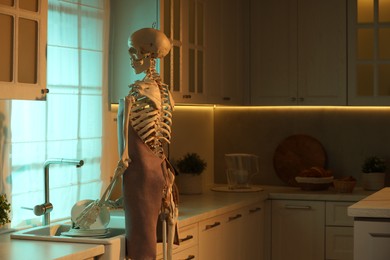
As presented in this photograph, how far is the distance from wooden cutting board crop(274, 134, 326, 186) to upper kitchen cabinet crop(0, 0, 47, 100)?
2982 mm

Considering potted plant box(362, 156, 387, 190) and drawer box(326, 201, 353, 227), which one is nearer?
drawer box(326, 201, 353, 227)

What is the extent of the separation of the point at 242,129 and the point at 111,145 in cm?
179

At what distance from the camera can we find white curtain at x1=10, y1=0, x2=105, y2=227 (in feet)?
12.0

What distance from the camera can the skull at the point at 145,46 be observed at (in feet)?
11.3

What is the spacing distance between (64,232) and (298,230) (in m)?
2.12

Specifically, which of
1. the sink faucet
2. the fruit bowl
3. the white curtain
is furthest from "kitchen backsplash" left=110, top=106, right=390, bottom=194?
the sink faucet

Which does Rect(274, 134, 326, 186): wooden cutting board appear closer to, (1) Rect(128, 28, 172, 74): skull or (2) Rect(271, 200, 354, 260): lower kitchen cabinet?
(2) Rect(271, 200, 354, 260): lower kitchen cabinet

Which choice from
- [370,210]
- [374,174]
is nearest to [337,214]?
[374,174]

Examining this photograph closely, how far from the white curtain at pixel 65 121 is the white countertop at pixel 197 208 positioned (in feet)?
1.24

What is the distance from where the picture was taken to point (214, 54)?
5.18m

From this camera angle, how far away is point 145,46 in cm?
344

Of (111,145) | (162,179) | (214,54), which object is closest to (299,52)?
(214,54)


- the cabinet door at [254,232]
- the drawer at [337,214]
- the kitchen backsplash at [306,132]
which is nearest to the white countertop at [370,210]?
the cabinet door at [254,232]

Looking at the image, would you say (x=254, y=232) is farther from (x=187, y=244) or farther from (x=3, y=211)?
(x=3, y=211)
